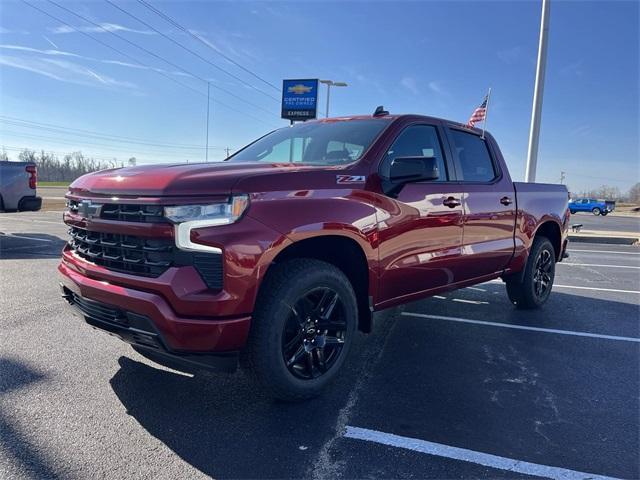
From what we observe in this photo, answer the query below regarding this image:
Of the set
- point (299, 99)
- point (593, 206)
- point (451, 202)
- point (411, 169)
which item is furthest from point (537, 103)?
point (593, 206)

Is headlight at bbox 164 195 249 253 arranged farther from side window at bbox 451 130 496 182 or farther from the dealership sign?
the dealership sign

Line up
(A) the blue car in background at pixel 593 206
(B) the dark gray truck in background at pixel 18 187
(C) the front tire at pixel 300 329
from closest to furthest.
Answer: (C) the front tire at pixel 300 329, (B) the dark gray truck in background at pixel 18 187, (A) the blue car in background at pixel 593 206

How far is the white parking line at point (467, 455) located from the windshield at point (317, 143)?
187 centimetres

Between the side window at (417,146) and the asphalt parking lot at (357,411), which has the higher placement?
the side window at (417,146)

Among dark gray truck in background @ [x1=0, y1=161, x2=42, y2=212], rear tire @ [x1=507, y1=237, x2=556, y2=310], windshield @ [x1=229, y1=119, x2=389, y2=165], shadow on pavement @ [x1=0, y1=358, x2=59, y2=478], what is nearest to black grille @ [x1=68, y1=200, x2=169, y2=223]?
shadow on pavement @ [x1=0, y1=358, x2=59, y2=478]

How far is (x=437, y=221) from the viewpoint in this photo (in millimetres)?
3736

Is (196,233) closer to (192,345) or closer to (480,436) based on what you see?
(192,345)

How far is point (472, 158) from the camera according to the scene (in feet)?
15.0

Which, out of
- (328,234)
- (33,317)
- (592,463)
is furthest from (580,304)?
(33,317)

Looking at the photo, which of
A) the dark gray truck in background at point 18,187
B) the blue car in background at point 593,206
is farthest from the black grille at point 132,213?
the blue car in background at point 593,206

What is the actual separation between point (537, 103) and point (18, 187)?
15002 mm

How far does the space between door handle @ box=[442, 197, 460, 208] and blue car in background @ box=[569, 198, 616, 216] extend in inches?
1896

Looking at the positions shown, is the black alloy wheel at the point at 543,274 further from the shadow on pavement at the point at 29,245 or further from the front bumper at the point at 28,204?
the front bumper at the point at 28,204

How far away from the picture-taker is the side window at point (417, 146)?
3491 millimetres
